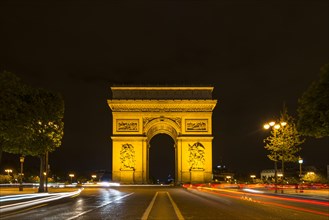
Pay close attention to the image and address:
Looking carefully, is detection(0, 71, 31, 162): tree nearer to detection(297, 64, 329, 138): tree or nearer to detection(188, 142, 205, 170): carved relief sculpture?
detection(297, 64, 329, 138): tree

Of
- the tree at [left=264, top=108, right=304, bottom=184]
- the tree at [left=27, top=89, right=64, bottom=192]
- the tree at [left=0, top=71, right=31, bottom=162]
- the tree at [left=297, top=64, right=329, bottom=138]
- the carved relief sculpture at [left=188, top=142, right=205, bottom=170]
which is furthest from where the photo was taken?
the carved relief sculpture at [left=188, top=142, right=205, bottom=170]

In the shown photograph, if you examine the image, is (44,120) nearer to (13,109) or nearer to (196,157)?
(13,109)

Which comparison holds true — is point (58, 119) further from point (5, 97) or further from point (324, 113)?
point (324, 113)

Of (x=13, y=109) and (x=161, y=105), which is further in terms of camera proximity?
(x=161, y=105)

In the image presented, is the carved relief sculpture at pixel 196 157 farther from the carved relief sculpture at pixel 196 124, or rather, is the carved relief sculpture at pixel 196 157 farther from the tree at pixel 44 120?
the tree at pixel 44 120

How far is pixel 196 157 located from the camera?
209ft

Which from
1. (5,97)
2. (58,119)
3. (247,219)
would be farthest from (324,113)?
(58,119)

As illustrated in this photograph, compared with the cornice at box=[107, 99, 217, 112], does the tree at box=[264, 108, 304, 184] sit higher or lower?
lower

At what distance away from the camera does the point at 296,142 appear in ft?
146

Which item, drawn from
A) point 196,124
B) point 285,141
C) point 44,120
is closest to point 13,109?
point 44,120

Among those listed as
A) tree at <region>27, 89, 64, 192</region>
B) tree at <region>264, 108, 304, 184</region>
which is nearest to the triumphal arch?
tree at <region>264, 108, 304, 184</region>

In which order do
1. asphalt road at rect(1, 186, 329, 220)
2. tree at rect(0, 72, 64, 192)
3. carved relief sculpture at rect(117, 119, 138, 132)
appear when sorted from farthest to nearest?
carved relief sculpture at rect(117, 119, 138, 132), tree at rect(0, 72, 64, 192), asphalt road at rect(1, 186, 329, 220)

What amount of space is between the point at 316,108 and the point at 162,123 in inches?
1724

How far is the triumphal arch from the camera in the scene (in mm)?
63719
